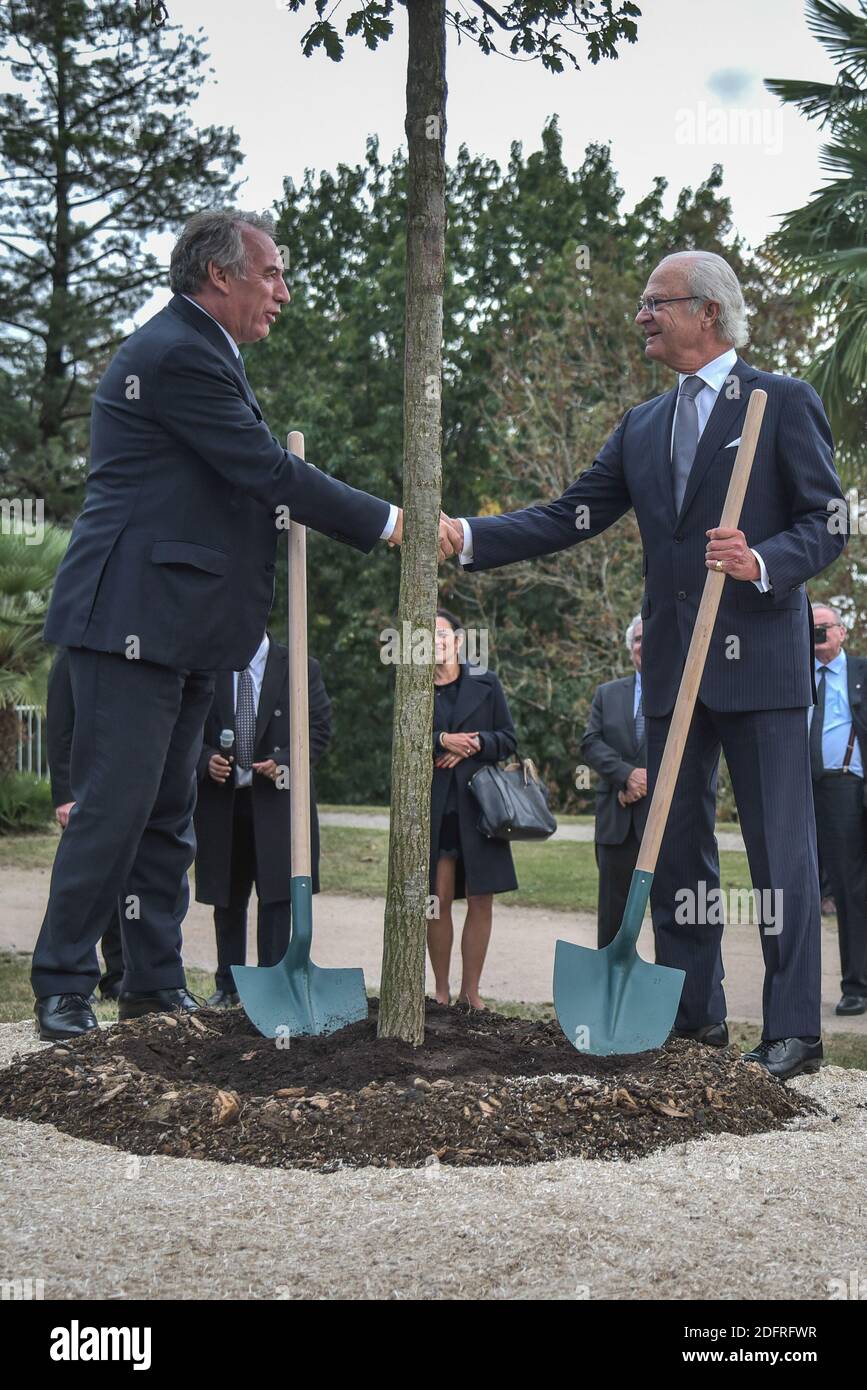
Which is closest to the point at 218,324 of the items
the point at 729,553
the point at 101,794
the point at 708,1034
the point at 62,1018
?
the point at 101,794

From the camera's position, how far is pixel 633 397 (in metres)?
20.4

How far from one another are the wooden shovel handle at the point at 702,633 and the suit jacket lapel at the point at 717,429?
9.6 inches

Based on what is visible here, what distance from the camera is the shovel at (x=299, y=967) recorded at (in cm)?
434

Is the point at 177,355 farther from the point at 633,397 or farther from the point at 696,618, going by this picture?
the point at 633,397

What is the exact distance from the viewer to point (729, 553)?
167 inches

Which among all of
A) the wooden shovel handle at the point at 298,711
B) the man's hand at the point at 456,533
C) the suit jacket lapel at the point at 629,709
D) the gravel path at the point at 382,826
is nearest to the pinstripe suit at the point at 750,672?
the man's hand at the point at 456,533

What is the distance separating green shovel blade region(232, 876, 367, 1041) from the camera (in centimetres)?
438

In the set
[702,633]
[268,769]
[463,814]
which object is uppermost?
[702,633]

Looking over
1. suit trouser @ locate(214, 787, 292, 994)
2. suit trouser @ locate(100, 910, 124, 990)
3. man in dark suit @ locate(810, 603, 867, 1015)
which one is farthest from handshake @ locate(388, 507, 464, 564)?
man in dark suit @ locate(810, 603, 867, 1015)

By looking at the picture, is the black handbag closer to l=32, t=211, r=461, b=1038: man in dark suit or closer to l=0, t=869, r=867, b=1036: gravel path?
l=0, t=869, r=867, b=1036: gravel path

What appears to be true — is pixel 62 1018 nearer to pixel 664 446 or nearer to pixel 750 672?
pixel 750 672

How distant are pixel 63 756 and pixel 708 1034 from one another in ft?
10.8

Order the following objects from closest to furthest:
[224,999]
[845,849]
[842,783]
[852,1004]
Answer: [224,999] < [852,1004] < [845,849] < [842,783]

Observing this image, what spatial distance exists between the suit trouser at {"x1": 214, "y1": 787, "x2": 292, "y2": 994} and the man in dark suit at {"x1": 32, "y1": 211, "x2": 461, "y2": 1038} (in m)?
2.51
